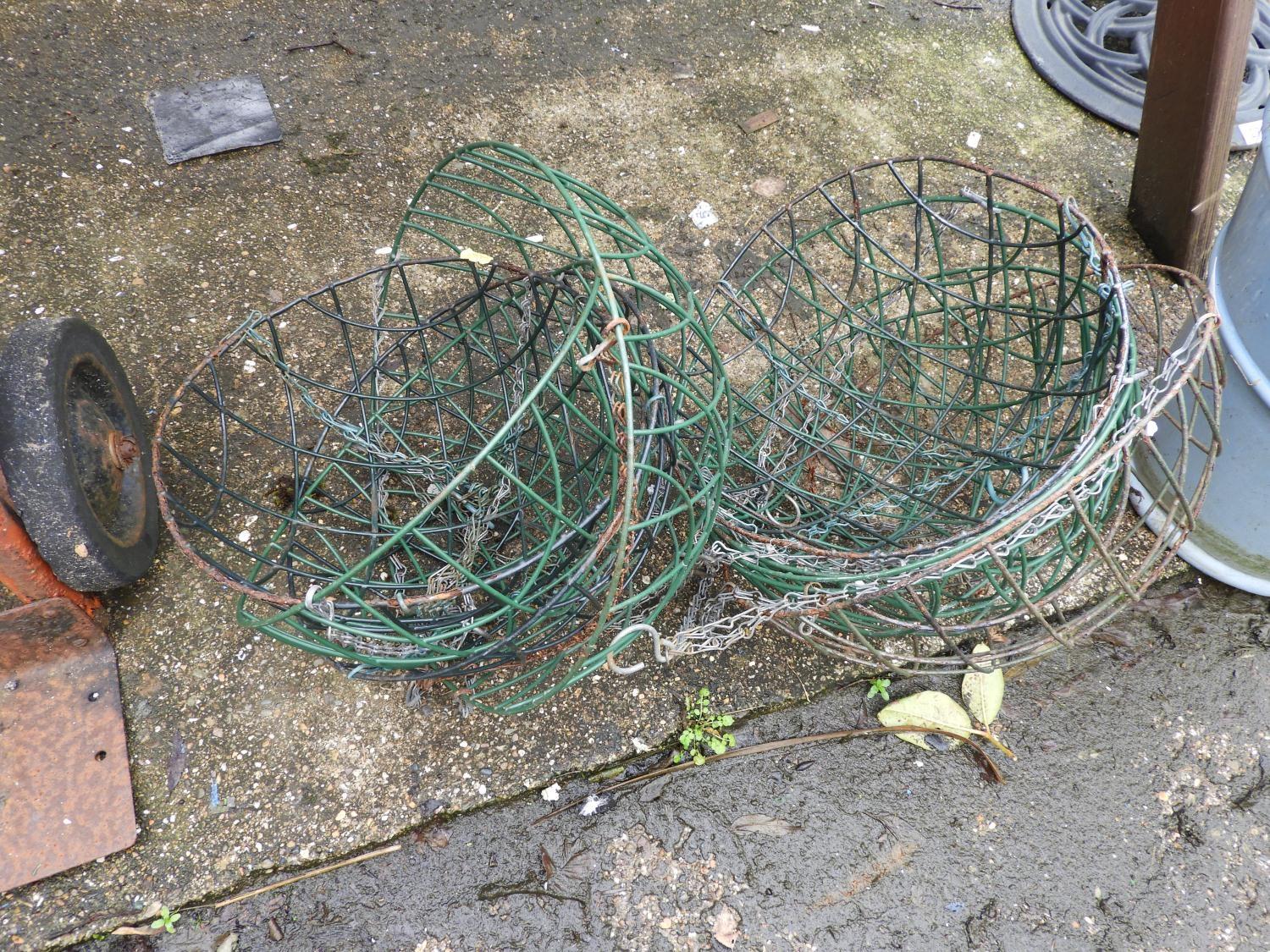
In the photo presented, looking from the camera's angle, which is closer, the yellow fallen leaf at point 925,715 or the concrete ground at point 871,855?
the concrete ground at point 871,855

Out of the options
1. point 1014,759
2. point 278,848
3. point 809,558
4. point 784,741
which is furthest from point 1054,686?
point 278,848

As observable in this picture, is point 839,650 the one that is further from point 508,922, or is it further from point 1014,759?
point 508,922

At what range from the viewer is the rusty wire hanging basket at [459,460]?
139 cm

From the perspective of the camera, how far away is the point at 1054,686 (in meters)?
1.88

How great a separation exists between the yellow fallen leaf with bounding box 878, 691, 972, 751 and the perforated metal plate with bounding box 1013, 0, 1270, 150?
2044 millimetres

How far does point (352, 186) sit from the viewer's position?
2.50 metres

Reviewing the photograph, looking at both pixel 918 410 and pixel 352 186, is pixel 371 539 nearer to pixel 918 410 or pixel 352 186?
pixel 352 186

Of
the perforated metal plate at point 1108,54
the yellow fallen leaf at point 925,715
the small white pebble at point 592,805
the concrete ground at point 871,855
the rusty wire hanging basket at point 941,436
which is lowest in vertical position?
the concrete ground at point 871,855

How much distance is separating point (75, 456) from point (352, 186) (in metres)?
1.24

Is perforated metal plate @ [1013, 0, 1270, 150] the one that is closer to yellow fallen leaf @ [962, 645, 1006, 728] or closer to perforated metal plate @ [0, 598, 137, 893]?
yellow fallen leaf @ [962, 645, 1006, 728]

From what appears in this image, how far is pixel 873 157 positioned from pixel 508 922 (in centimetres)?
231

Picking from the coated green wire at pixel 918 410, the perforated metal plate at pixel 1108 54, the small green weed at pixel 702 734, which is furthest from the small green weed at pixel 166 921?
the perforated metal plate at pixel 1108 54

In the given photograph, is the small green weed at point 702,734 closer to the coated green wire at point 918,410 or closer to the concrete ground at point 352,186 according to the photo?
the concrete ground at point 352,186

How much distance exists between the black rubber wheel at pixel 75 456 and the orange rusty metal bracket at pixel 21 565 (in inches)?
0.8
